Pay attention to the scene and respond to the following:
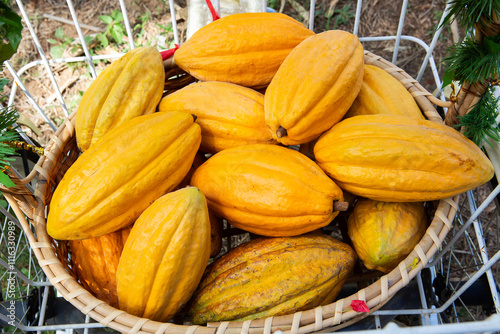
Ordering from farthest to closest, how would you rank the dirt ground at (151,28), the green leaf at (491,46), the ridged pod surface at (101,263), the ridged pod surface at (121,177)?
the dirt ground at (151,28) → the ridged pod surface at (101,263) → the ridged pod surface at (121,177) → the green leaf at (491,46)

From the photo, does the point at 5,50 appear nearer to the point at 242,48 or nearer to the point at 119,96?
the point at 119,96

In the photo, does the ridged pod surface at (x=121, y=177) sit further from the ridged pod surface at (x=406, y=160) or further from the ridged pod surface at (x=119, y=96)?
the ridged pod surface at (x=406, y=160)

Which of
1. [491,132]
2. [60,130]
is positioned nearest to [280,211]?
[491,132]

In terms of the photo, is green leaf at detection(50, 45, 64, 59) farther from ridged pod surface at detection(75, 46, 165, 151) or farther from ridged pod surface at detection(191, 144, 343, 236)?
ridged pod surface at detection(191, 144, 343, 236)

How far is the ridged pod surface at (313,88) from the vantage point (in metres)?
0.96

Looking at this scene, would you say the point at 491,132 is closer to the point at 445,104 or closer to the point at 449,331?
the point at 445,104

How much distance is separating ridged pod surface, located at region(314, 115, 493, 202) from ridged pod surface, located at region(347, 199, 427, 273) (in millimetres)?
49

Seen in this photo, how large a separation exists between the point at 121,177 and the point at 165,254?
0.22 m

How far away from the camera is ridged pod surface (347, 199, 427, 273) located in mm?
943

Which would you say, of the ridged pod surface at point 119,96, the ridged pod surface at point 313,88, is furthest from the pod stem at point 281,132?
the ridged pod surface at point 119,96

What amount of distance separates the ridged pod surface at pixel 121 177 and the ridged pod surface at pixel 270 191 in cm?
11

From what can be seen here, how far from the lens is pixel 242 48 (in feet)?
3.69

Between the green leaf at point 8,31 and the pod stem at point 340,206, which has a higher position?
the green leaf at point 8,31

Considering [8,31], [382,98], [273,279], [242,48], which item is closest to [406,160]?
[382,98]
